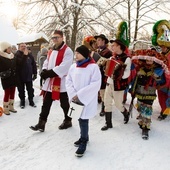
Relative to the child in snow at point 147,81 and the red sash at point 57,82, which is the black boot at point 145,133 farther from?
Result: the red sash at point 57,82

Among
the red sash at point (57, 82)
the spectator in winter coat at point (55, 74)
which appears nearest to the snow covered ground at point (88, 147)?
the spectator in winter coat at point (55, 74)

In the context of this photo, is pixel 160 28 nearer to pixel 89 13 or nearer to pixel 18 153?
pixel 18 153

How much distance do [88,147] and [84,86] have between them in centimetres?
102

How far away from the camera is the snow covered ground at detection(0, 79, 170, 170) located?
139 inches

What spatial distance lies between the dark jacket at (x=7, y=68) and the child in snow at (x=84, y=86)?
2.16m

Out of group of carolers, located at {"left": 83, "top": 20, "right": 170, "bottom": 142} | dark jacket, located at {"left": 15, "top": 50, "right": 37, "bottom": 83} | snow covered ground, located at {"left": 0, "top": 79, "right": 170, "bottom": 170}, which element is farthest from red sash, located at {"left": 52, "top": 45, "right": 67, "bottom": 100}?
dark jacket, located at {"left": 15, "top": 50, "right": 37, "bottom": 83}

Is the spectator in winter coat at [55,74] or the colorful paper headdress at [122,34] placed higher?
the colorful paper headdress at [122,34]

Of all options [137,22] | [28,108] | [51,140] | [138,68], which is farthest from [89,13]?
[51,140]

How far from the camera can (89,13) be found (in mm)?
12508

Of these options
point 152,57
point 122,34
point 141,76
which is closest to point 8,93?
point 122,34

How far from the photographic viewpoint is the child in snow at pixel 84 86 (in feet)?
12.3

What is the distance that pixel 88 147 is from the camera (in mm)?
4043

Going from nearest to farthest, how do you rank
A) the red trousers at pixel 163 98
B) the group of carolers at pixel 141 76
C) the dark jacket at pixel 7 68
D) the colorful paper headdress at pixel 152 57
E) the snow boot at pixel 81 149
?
the snow boot at pixel 81 149 < the colorful paper headdress at pixel 152 57 < the group of carolers at pixel 141 76 < the red trousers at pixel 163 98 < the dark jacket at pixel 7 68

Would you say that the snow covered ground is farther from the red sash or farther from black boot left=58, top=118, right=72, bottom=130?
the red sash
